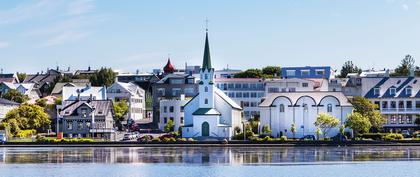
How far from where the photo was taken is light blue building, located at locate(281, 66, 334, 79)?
16962 centimetres

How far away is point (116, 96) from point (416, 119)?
5379 centimetres

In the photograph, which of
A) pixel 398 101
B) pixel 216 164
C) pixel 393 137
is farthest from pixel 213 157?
pixel 398 101

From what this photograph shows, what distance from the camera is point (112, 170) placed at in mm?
69562

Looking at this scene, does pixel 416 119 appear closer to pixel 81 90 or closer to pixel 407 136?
pixel 407 136

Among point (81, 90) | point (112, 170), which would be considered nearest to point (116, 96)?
point (81, 90)

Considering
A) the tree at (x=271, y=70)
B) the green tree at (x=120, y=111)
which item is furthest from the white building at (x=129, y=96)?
the tree at (x=271, y=70)

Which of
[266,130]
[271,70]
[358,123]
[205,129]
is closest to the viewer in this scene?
[358,123]

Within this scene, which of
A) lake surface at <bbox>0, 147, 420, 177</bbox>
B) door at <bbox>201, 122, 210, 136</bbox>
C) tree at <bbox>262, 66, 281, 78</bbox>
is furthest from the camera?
tree at <bbox>262, 66, 281, 78</bbox>

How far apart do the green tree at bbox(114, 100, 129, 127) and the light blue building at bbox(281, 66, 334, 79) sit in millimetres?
31764

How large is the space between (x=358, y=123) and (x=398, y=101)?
17.1m

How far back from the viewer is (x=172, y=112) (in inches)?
5408

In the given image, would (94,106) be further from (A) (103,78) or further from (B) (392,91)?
(A) (103,78)

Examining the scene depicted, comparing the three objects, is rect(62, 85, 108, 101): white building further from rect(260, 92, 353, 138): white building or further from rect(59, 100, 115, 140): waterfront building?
rect(260, 92, 353, 138): white building

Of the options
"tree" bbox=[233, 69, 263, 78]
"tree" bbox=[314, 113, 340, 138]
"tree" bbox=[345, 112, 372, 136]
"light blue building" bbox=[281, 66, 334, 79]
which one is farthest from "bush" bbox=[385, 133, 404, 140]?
"tree" bbox=[233, 69, 263, 78]
